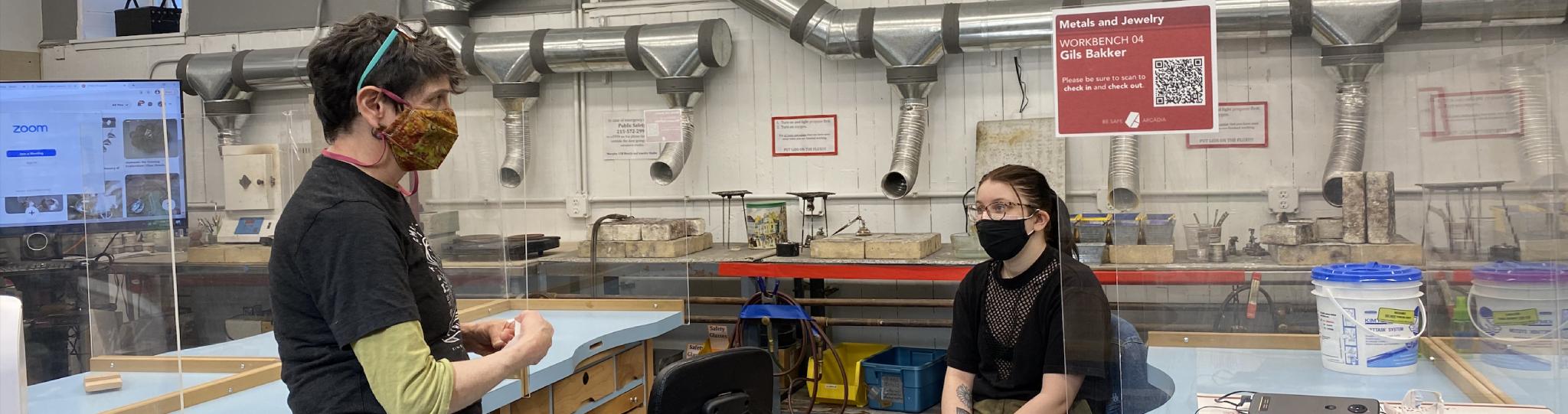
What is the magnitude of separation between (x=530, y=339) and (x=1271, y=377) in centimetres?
124

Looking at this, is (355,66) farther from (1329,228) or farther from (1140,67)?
(1329,228)

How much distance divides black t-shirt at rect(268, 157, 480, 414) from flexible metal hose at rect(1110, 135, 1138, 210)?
112 cm

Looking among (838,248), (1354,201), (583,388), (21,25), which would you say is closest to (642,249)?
(838,248)

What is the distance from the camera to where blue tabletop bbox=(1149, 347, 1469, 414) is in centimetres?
171

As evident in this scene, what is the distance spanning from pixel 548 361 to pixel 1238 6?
174cm

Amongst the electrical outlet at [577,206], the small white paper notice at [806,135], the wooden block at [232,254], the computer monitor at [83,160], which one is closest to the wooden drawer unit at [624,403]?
the wooden block at [232,254]

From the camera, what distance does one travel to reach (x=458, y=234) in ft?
10.3

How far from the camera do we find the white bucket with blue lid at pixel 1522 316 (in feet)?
5.44

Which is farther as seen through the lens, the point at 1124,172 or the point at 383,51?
the point at 1124,172

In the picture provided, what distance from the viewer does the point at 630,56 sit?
536cm

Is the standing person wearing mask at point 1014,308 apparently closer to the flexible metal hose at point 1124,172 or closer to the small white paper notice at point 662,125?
the flexible metal hose at point 1124,172

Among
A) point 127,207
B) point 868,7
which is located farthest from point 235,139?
point 868,7

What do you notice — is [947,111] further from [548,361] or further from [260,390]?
[260,390]

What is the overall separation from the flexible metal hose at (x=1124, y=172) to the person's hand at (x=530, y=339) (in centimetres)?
98
